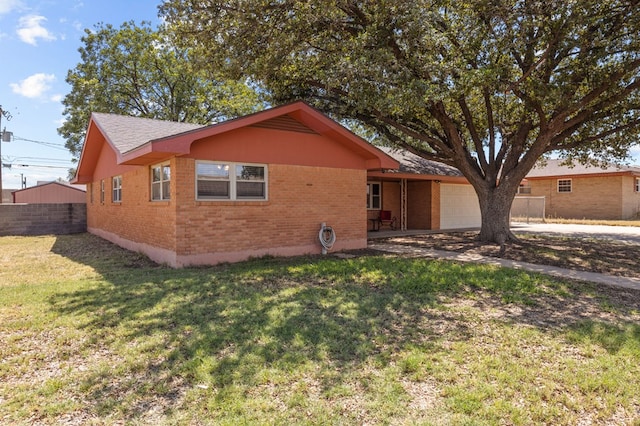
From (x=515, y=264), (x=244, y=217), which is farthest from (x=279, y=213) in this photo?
(x=515, y=264)

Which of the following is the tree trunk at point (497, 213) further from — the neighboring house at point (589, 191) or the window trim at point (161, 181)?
the neighboring house at point (589, 191)

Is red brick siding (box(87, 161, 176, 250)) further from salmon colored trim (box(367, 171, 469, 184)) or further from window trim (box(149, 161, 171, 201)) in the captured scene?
salmon colored trim (box(367, 171, 469, 184))

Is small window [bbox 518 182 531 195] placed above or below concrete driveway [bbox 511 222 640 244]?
above

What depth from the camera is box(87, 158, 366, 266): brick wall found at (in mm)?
9430

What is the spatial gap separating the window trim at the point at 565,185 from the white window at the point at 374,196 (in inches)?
673

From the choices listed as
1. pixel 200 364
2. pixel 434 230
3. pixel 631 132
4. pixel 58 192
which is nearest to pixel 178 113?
pixel 58 192

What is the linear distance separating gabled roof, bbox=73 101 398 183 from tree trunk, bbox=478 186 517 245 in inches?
149

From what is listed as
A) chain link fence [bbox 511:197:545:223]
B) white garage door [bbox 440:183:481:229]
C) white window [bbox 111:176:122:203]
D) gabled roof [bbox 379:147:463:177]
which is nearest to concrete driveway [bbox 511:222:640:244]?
white garage door [bbox 440:183:481:229]

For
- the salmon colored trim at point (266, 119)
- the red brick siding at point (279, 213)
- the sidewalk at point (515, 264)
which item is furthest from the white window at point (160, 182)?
the sidewalk at point (515, 264)

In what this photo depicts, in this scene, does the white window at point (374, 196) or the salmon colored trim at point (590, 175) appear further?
the salmon colored trim at point (590, 175)

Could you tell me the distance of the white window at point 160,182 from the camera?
10039mm

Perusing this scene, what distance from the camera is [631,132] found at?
538 inches

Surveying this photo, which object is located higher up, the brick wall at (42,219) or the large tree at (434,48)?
the large tree at (434,48)

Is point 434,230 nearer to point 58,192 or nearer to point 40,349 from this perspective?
point 40,349
